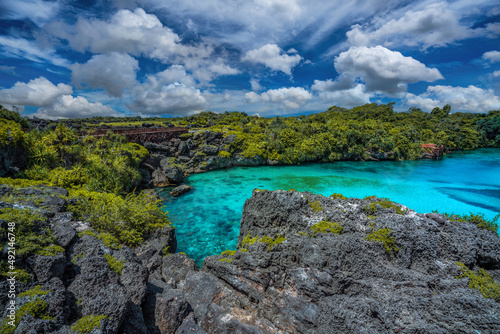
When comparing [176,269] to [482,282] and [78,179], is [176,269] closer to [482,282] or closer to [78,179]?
[482,282]

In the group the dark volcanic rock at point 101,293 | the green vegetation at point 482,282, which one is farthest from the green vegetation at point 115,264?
the green vegetation at point 482,282

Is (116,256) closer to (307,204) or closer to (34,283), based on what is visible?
(34,283)

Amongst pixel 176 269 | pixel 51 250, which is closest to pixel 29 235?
pixel 51 250

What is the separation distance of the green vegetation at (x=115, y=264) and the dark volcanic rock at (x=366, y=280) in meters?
2.55

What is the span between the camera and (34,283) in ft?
14.3

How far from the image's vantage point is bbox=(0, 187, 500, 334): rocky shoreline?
178 inches

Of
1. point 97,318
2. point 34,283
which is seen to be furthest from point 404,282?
point 34,283

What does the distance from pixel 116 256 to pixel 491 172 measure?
57.0 meters

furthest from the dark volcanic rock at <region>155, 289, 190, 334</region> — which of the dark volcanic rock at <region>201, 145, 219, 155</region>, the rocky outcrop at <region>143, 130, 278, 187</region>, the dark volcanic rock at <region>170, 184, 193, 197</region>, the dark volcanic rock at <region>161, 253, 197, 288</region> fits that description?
the dark volcanic rock at <region>201, 145, 219, 155</region>

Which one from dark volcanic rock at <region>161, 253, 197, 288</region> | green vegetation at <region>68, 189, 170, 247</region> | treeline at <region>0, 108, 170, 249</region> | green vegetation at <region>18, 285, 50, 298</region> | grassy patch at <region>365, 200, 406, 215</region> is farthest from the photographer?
grassy patch at <region>365, 200, 406, 215</region>

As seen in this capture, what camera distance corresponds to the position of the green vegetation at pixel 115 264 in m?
5.60

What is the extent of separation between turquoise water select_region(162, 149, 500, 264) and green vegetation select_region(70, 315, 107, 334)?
1068cm

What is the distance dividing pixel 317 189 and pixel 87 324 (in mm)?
27319

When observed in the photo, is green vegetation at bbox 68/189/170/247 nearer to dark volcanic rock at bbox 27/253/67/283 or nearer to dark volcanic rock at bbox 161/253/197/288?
dark volcanic rock at bbox 161/253/197/288
